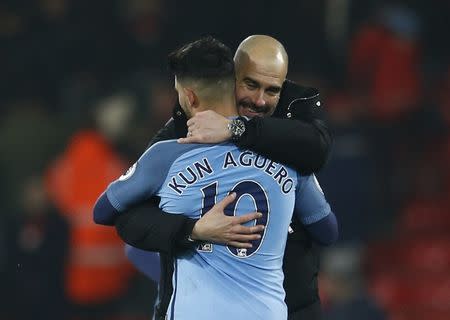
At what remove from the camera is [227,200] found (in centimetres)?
319

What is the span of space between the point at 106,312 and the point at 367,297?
57.9 inches

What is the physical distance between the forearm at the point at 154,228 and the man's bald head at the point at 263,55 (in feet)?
1.48

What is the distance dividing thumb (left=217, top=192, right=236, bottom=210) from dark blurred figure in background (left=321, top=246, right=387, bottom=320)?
309cm

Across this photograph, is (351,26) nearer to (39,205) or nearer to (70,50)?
(70,50)

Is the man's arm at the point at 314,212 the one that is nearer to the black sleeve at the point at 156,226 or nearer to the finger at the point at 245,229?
the finger at the point at 245,229

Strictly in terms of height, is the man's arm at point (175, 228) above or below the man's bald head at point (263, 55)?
below

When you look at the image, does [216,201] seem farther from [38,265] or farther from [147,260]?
[38,265]

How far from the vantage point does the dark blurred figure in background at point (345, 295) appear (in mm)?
6188

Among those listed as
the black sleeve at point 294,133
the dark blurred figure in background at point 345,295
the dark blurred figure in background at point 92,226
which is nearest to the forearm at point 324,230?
the black sleeve at point 294,133

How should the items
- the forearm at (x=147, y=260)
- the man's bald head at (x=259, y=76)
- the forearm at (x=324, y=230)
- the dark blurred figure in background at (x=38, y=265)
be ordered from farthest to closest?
the dark blurred figure in background at (x=38, y=265) < the forearm at (x=147, y=260) < the forearm at (x=324, y=230) < the man's bald head at (x=259, y=76)

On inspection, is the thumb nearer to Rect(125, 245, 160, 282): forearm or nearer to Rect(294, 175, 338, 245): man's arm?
Rect(294, 175, 338, 245): man's arm

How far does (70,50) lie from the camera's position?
24.4ft

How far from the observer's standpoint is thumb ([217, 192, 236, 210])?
3.19 m

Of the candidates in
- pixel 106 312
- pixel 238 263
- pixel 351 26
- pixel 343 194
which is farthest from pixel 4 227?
pixel 238 263
